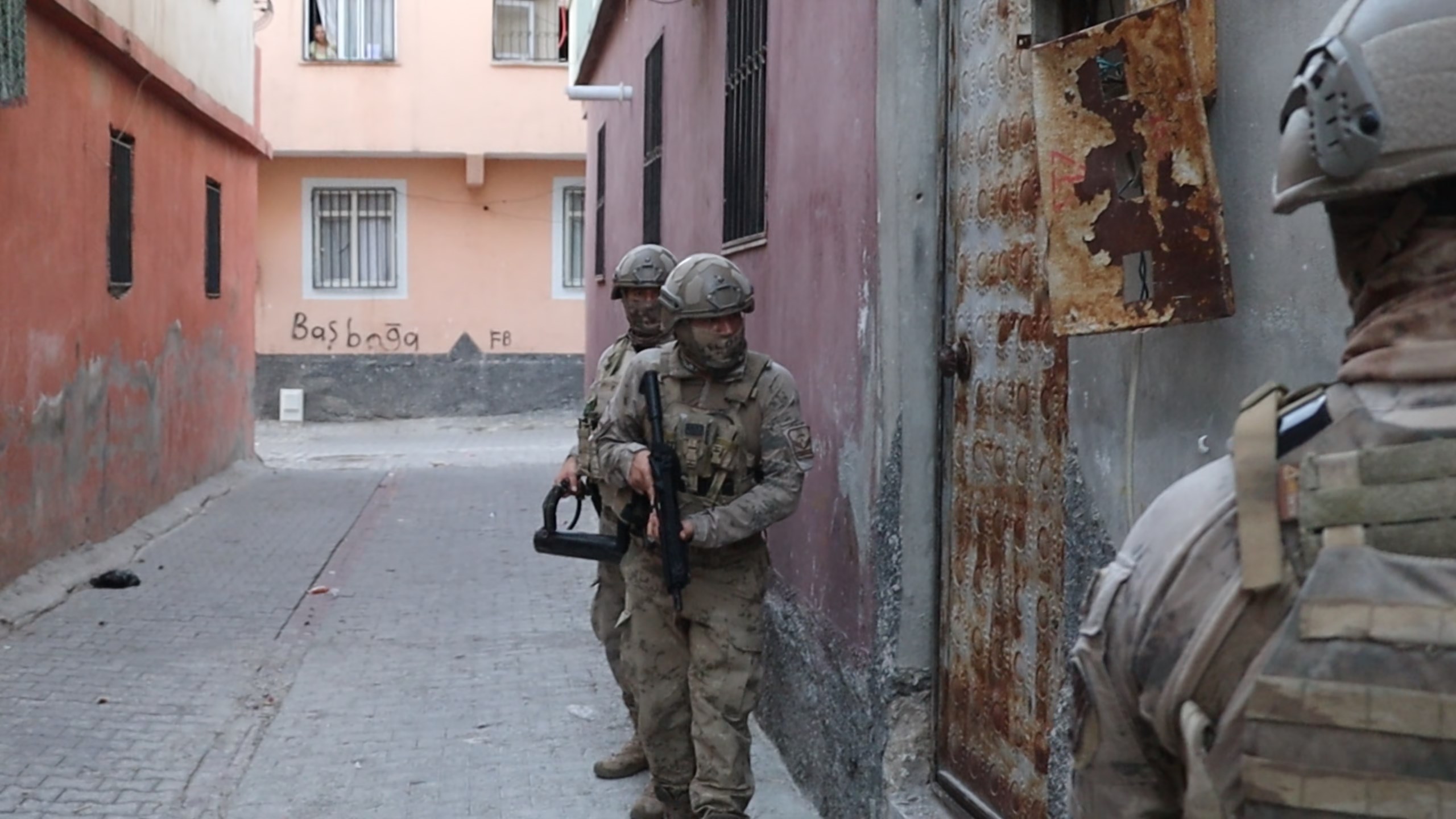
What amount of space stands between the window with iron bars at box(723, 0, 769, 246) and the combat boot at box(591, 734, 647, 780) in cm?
204

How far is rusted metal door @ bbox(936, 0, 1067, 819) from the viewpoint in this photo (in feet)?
12.0

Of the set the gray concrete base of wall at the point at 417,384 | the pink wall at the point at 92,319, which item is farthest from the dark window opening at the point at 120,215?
the gray concrete base of wall at the point at 417,384

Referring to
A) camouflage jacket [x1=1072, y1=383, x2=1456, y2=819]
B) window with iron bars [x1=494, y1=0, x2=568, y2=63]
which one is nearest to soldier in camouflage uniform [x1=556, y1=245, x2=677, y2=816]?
camouflage jacket [x1=1072, y1=383, x2=1456, y2=819]

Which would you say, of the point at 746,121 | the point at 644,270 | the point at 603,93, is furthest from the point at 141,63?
the point at 644,270

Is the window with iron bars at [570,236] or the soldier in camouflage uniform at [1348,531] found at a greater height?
the window with iron bars at [570,236]

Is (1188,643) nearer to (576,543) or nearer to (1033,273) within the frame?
(1033,273)

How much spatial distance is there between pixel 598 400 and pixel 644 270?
49 cm

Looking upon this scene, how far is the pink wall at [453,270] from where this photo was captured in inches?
931

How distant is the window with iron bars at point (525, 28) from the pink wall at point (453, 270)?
160 cm

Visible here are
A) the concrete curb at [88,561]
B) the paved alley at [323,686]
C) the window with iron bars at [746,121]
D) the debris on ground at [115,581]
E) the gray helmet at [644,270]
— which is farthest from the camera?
the debris on ground at [115,581]

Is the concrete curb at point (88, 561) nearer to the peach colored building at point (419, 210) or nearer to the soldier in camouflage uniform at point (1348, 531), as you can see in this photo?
the soldier in camouflage uniform at point (1348, 531)

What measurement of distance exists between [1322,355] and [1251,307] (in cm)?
26

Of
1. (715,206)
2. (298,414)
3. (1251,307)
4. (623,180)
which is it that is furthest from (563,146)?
(1251,307)

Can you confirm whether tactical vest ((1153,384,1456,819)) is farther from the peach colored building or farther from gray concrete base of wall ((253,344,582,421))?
gray concrete base of wall ((253,344,582,421))
